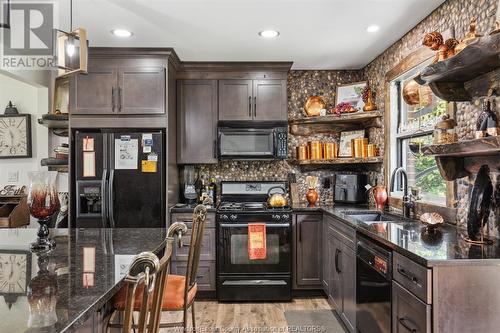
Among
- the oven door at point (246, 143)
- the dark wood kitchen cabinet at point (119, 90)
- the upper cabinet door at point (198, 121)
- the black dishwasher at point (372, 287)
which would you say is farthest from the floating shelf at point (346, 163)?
the dark wood kitchen cabinet at point (119, 90)

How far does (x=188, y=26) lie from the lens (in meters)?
2.99

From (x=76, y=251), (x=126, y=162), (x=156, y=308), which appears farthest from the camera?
(x=126, y=162)

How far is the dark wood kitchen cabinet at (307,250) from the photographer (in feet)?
12.1

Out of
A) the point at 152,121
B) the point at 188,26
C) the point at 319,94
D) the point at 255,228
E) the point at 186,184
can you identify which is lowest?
the point at 255,228

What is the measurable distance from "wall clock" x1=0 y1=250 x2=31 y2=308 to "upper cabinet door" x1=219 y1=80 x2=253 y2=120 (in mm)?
2630

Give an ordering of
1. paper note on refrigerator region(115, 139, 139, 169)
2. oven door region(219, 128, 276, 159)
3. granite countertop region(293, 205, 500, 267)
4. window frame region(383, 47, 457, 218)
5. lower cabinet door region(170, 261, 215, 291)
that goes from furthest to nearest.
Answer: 1. oven door region(219, 128, 276, 159)
2. lower cabinet door region(170, 261, 215, 291)
3. paper note on refrigerator region(115, 139, 139, 169)
4. window frame region(383, 47, 457, 218)
5. granite countertop region(293, 205, 500, 267)

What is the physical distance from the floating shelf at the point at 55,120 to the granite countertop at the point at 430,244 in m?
3.08

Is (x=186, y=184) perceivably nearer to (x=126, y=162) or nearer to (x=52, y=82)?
(x=126, y=162)

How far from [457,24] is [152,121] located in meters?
2.69

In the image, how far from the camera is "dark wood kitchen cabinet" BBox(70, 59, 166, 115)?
3.57m

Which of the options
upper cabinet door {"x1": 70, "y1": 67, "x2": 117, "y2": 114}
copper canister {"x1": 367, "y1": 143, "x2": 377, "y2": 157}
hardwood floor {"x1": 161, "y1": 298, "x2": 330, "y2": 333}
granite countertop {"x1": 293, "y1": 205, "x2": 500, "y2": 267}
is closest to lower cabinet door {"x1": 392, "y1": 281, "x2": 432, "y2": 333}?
granite countertop {"x1": 293, "y1": 205, "x2": 500, "y2": 267}

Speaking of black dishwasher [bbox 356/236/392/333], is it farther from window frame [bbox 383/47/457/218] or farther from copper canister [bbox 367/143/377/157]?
copper canister [bbox 367/143/377/157]

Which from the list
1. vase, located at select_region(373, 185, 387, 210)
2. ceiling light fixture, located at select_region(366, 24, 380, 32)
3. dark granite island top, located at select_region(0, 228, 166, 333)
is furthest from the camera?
vase, located at select_region(373, 185, 387, 210)

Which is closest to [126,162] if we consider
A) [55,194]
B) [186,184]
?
[186,184]
